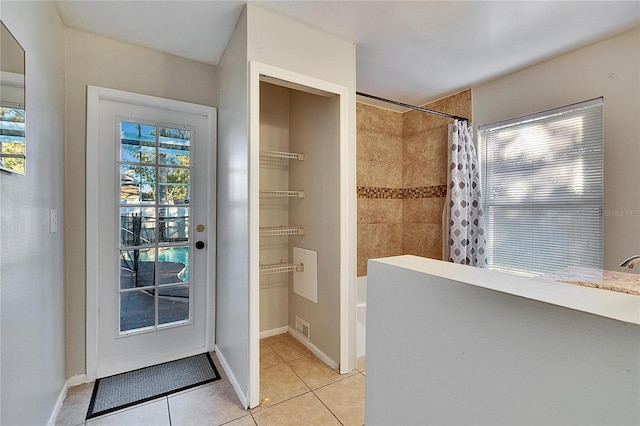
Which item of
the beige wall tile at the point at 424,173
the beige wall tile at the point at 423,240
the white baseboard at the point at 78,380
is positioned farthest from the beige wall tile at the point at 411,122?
the white baseboard at the point at 78,380

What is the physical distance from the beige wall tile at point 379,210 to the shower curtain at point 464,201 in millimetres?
724

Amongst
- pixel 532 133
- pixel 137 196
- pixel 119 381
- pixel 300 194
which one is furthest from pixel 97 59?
pixel 532 133

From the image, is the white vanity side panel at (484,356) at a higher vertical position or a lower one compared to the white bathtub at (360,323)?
higher

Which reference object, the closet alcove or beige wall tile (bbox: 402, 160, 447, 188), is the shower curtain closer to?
beige wall tile (bbox: 402, 160, 447, 188)

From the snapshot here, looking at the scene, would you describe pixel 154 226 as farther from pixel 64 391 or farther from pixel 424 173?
pixel 424 173

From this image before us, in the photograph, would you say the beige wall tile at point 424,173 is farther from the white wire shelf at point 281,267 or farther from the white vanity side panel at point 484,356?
the white vanity side panel at point 484,356

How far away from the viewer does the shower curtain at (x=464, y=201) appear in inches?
104

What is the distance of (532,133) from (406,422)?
2.45 metres

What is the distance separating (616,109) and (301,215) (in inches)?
90.7

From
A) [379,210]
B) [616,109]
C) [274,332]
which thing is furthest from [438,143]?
[274,332]

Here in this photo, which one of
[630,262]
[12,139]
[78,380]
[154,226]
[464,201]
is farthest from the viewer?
[464,201]

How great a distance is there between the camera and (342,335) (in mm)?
2076

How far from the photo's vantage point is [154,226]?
2189 millimetres

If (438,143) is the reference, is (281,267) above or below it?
below
